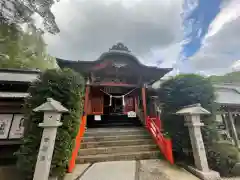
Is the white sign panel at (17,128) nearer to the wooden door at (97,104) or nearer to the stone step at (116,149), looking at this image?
the stone step at (116,149)

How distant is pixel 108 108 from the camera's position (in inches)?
460

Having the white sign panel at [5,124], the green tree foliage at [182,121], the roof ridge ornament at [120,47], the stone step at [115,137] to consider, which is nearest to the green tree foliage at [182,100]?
the green tree foliage at [182,121]

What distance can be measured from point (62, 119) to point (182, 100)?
3894 millimetres

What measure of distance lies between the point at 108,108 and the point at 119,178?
8365mm

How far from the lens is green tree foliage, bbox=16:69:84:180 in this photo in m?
3.14

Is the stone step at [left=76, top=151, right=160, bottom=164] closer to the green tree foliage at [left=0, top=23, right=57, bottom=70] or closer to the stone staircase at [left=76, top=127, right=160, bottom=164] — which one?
the stone staircase at [left=76, top=127, right=160, bottom=164]

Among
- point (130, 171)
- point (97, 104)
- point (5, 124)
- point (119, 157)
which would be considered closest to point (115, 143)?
point (119, 157)

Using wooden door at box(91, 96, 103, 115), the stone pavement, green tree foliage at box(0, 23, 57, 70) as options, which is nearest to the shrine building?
wooden door at box(91, 96, 103, 115)

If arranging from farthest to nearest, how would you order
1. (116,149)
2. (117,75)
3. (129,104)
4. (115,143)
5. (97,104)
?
(129,104), (97,104), (117,75), (115,143), (116,149)

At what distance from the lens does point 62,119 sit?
355 cm

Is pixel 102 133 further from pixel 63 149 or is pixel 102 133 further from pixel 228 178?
pixel 228 178

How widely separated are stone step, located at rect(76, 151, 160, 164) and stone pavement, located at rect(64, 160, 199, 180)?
0.64ft

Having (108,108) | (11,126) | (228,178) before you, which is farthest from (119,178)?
(108,108)

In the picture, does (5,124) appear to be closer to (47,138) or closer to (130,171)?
(47,138)
